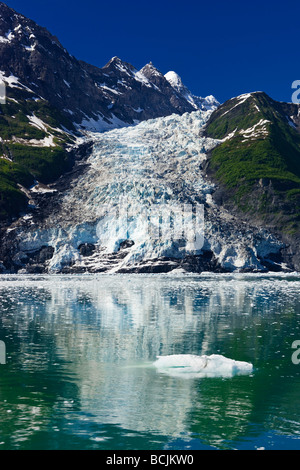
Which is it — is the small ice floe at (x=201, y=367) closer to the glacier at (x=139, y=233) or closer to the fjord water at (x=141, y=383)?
the fjord water at (x=141, y=383)

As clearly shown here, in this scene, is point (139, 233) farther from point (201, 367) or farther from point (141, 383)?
point (141, 383)

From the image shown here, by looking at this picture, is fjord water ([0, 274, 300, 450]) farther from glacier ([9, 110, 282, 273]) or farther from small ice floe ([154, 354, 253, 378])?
glacier ([9, 110, 282, 273])

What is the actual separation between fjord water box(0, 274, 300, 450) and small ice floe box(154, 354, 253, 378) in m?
0.65

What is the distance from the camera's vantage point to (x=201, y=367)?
99.4 ft

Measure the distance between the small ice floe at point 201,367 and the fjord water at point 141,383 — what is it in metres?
0.65

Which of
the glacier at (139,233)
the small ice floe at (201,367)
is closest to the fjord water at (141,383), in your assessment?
the small ice floe at (201,367)

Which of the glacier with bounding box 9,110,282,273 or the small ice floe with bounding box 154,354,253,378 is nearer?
the small ice floe with bounding box 154,354,253,378

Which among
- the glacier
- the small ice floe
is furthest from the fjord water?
the glacier

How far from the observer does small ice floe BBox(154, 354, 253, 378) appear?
3005 cm

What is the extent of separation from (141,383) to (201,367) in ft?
14.5

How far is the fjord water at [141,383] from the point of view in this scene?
818 inches

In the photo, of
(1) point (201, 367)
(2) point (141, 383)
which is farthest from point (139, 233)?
(2) point (141, 383)

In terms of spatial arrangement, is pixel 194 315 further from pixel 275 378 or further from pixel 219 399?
pixel 219 399
